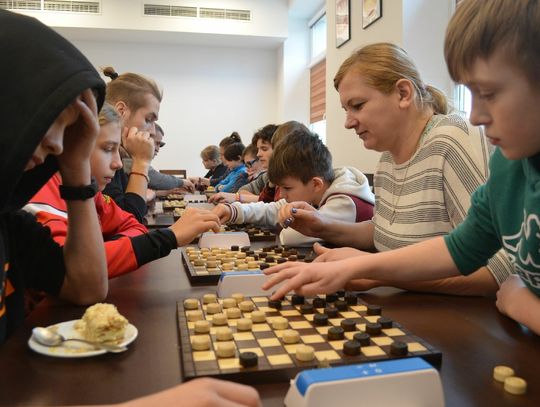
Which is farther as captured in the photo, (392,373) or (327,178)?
(327,178)

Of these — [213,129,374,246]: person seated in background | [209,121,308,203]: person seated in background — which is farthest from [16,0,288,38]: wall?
[213,129,374,246]: person seated in background

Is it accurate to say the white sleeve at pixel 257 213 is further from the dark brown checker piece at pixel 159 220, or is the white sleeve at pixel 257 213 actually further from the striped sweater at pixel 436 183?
the striped sweater at pixel 436 183

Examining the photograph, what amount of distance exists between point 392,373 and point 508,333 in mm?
388

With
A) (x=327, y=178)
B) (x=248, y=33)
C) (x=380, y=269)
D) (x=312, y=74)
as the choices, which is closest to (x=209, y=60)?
(x=248, y=33)

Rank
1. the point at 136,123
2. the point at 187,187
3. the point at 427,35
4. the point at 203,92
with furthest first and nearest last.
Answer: the point at 203,92 → the point at 187,187 → the point at 427,35 → the point at 136,123

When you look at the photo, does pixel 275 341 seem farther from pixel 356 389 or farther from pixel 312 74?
pixel 312 74

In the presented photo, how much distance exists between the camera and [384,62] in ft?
5.31

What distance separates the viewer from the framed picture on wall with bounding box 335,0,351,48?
527 cm

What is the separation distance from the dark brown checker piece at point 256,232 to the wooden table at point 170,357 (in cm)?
84

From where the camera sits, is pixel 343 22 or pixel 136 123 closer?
pixel 136 123

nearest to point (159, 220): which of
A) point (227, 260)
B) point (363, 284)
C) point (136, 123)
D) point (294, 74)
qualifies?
point (136, 123)

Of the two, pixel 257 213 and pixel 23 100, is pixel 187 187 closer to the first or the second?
pixel 257 213

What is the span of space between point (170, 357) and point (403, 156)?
3.78 feet

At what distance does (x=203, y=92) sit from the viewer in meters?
8.91
